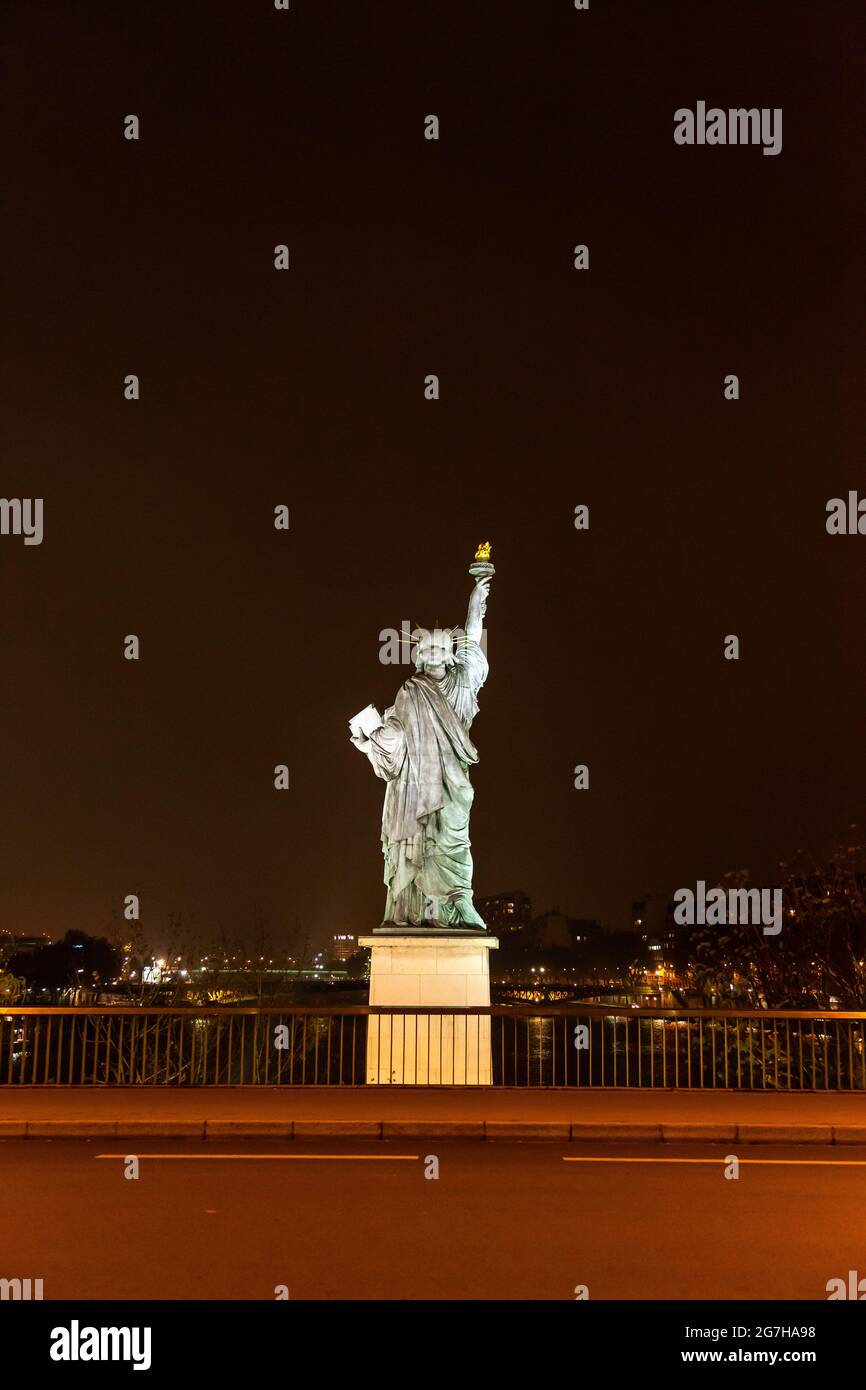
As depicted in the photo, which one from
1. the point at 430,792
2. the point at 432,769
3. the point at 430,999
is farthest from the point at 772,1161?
the point at 432,769

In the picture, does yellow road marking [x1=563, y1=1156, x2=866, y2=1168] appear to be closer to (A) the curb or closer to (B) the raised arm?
(A) the curb

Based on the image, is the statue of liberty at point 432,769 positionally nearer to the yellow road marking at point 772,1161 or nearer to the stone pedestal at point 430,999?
the stone pedestal at point 430,999

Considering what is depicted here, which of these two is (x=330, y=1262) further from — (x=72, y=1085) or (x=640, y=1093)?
(x=72, y=1085)

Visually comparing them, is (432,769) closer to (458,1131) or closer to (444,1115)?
(444,1115)

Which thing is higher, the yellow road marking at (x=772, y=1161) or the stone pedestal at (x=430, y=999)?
the stone pedestal at (x=430, y=999)

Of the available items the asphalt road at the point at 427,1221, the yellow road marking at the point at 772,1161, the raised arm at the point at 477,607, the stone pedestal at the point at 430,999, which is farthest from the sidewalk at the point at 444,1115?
the raised arm at the point at 477,607

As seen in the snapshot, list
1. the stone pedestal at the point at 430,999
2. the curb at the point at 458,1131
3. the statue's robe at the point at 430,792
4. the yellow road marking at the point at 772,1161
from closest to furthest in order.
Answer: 1. the yellow road marking at the point at 772,1161
2. the curb at the point at 458,1131
3. the stone pedestal at the point at 430,999
4. the statue's robe at the point at 430,792

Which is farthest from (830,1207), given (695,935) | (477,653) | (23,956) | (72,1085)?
(23,956)
